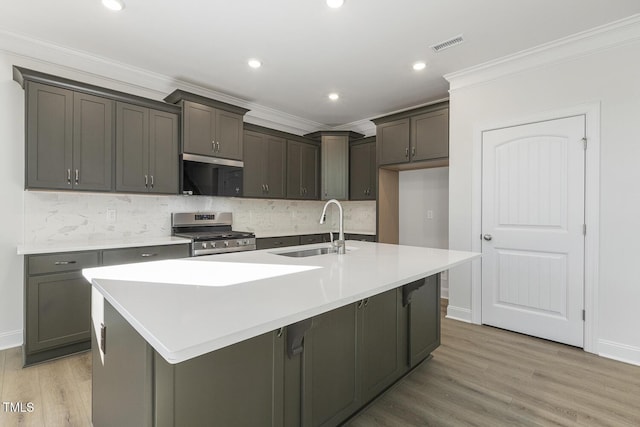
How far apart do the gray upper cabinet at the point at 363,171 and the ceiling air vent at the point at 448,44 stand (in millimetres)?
1969

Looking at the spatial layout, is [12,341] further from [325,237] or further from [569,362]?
[569,362]

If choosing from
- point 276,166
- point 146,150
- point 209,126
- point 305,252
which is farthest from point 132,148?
point 305,252

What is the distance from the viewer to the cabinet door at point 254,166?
167 inches

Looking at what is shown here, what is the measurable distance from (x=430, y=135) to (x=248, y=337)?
3622mm

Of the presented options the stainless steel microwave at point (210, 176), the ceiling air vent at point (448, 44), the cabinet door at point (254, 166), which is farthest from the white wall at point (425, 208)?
the stainless steel microwave at point (210, 176)

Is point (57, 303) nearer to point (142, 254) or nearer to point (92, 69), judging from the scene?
point (142, 254)

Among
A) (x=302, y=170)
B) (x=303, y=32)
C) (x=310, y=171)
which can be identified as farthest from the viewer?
(x=310, y=171)

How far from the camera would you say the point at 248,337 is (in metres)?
0.89

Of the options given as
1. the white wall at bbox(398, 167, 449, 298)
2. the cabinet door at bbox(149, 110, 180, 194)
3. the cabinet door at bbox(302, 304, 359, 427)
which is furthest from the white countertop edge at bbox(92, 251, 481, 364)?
the white wall at bbox(398, 167, 449, 298)

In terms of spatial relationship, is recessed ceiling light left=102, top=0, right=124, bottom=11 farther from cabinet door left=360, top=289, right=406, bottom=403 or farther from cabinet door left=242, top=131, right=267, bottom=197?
cabinet door left=360, top=289, right=406, bottom=403

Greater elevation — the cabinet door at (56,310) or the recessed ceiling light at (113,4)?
the recessed ceiling light at (113,4)

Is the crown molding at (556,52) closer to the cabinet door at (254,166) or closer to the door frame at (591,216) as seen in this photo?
the door frame at (591,216)

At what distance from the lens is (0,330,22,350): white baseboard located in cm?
274

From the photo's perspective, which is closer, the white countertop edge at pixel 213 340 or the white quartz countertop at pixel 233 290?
the white countertop edge at pixel 213 340
